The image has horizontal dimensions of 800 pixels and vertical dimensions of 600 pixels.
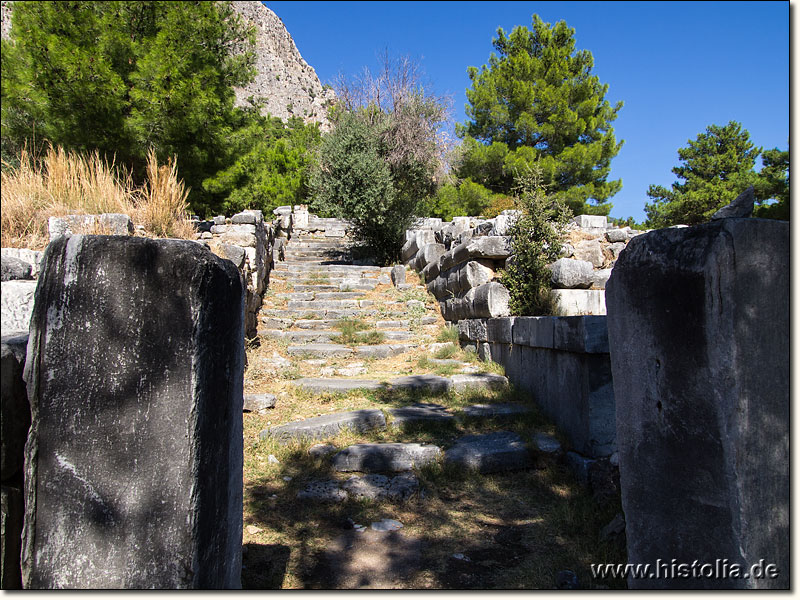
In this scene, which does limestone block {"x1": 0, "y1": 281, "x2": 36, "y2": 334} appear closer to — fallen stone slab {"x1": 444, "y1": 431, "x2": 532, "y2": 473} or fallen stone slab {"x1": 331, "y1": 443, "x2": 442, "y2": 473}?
fallen stone slab {"x1": 331, "y1": 443, "x2": 442, "y2": 473}

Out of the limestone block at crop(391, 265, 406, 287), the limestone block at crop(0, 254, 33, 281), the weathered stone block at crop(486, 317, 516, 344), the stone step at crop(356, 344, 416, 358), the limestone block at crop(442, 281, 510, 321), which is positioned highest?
the limestone block at crop(391, 265, 406, 287)

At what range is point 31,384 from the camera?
4.56 ft

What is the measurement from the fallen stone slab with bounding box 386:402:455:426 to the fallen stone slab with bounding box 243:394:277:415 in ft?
3.77

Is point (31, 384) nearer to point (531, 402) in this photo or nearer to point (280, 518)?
point (280, 518)

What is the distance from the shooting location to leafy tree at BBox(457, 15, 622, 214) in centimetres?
1819

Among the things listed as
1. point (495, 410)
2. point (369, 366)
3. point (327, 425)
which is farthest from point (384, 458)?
point (369, 366)

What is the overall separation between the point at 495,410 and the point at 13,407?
3.72 metres

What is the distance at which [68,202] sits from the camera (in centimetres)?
440

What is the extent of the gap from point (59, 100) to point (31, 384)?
352 inches

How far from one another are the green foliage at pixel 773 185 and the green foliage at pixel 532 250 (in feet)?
31.6

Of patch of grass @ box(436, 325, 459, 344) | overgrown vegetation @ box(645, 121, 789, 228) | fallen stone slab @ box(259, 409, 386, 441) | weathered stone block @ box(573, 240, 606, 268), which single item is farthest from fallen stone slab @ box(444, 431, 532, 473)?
overgrown vegetation @ box(645, 121, 789, 228)

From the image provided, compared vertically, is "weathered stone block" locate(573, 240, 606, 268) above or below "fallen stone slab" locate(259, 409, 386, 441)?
above

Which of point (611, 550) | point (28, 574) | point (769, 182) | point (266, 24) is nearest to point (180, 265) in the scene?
point (28, 574)

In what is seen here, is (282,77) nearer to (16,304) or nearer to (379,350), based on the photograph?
(379,350)
